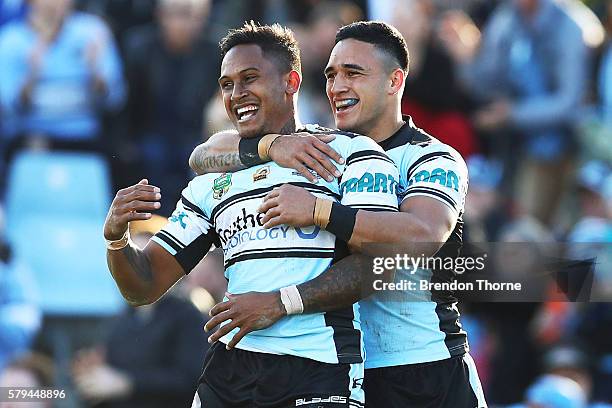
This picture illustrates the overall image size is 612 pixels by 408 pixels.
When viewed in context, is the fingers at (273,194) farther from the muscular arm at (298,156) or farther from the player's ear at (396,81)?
the player's ear at (396,81)

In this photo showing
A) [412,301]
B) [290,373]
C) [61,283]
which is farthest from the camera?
[61,283]

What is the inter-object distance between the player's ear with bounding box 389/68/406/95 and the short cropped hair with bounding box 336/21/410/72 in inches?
1.7

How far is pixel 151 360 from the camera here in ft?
34.9

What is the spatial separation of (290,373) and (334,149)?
3.55ft

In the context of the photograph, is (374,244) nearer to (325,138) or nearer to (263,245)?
(263,245)

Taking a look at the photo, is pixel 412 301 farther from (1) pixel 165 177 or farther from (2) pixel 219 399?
(1) pixel 165 177

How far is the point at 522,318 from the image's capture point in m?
11.5

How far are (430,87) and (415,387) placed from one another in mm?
6466

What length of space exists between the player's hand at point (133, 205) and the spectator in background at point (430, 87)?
644cm

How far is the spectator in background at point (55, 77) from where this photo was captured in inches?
488

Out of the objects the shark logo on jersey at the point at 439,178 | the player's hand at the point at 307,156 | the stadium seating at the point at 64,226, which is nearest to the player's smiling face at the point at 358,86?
the player's hand at the point at 307,156

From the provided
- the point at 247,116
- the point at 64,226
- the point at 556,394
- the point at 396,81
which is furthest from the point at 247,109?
the point at 64,226

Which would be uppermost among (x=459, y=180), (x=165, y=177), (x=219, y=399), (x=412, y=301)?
(x=165, y=177)

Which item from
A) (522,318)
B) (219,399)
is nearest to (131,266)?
(219,399)
